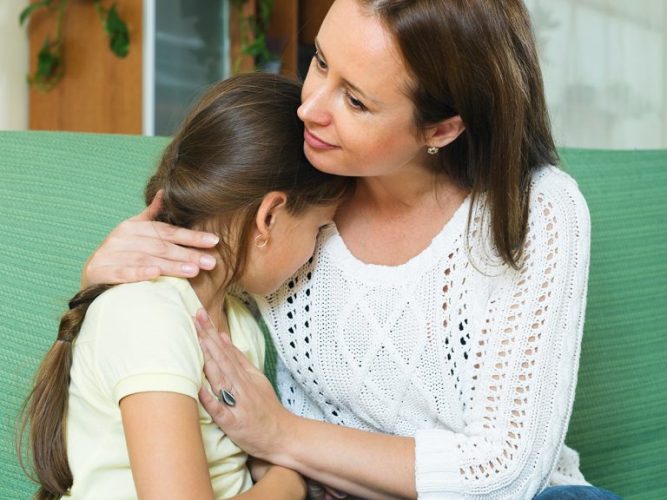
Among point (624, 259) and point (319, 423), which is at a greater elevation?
point (624, 259)

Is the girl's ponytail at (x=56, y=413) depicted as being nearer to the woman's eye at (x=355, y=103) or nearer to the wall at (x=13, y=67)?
the woman's eye at (x=355, y=103)

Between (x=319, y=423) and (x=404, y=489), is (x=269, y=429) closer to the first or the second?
(x=319, y=423)

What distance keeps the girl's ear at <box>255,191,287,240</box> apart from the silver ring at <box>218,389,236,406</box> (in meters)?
0.20

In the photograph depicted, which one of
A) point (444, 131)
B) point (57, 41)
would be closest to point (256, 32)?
point (57, 41)

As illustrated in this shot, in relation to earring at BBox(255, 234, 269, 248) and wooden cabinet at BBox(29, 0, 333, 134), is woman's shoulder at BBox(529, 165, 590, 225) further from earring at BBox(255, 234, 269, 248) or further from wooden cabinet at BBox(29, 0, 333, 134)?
wooden cabinet at BBox(29, 0, 333, 134)

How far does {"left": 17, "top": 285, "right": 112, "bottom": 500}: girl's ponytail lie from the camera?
1.17 m

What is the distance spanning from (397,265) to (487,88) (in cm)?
30

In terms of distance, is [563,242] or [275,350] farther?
[275,350]

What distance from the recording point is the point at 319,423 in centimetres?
129

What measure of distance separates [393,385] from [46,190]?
61 centimetres

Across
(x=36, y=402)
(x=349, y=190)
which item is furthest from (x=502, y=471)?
(x=36, y=402)

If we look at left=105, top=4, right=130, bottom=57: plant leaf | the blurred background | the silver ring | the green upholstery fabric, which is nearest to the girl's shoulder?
the silver ring

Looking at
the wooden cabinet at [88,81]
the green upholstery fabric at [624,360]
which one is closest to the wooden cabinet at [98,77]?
the wooden cabinet at [88,81]

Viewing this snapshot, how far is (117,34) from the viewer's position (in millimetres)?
3441
